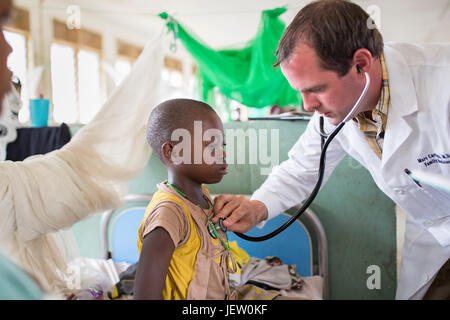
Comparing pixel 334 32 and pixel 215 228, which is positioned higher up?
pixel 334 32

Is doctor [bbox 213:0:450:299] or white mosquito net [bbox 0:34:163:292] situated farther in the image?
white mosquito net [bbox 0:34:163:292]

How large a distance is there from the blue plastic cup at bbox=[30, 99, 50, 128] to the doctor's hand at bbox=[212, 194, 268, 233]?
92cm

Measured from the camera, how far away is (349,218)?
1.20 metres

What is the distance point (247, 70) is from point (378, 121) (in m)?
1.03

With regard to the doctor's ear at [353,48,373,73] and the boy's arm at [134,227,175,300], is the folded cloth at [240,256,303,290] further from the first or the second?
the doctor's ear at [353,48,373,73]

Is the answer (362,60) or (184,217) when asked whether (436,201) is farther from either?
(184,217)

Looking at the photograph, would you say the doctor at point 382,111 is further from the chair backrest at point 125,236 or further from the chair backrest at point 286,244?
the chair backrest at point 125,236

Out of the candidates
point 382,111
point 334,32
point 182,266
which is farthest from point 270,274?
point 334,32

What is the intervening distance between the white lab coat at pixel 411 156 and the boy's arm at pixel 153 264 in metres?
0.43

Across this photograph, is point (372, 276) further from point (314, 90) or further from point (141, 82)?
point (141, 82)

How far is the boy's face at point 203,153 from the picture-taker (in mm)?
748

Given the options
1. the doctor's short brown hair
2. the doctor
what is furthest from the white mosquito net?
the doctor's short brown hair

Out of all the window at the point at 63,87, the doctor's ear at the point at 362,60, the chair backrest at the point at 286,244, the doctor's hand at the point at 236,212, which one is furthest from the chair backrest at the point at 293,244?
the window at the point at 63,87

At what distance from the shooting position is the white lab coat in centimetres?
78
